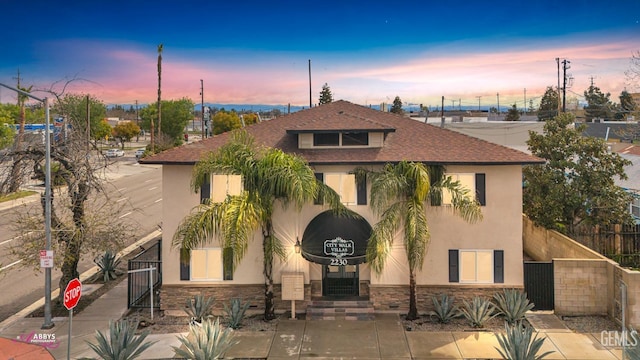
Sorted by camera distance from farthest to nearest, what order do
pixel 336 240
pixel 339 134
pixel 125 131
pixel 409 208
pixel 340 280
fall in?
pixel 125 131, pixel 339 134, pixel 340 280, pixel 336 240, pixel 409 208

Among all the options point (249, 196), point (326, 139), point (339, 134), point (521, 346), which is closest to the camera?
point (521, 346)

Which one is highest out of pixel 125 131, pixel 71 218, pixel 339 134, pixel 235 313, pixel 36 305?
pixel 125 131

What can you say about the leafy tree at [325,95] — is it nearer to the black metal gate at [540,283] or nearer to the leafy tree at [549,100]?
the leafy tree at [549,100]

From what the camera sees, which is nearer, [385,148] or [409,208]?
[409,208]

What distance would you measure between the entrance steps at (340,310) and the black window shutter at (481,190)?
18.3 feet

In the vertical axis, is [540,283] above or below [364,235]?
below

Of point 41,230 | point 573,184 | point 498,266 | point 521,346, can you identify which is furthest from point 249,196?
point 573,184

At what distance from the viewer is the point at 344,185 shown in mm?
18578

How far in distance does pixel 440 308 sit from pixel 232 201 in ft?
26.5

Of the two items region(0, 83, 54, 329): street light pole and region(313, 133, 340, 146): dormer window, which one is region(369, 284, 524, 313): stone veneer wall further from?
region(0, 83, 54, 329): street light pole

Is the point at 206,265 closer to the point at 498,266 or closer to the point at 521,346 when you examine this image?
the point at 498,266

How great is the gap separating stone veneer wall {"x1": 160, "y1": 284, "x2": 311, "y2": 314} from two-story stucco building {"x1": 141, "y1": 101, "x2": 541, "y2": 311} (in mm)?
37

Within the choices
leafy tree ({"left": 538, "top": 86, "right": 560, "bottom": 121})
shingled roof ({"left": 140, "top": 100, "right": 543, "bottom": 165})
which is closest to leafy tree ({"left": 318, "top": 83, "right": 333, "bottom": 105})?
leafy tree ({"left": 538, "top": 86, "right": 560, "bottom": 121})

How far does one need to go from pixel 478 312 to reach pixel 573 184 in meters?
8.92
